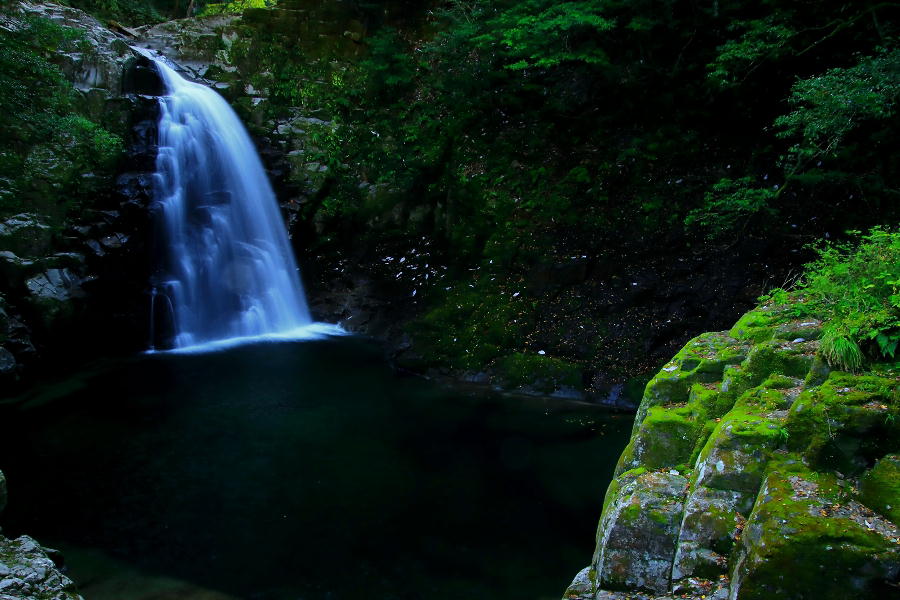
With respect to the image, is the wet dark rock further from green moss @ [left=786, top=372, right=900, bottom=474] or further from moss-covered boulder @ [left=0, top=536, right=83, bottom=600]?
green moss @ [left=786, top=372, right=900, bottom=474]

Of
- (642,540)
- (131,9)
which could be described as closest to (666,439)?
(642,540)

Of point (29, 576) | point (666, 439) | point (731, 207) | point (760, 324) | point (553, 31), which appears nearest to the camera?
point (666, 439)

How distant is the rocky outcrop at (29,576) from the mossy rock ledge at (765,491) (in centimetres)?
398

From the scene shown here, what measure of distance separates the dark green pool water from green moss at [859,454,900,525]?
3.38 m

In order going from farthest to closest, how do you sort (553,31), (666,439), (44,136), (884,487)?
(44,136) → (553,31) → (666,439) → (884,487)

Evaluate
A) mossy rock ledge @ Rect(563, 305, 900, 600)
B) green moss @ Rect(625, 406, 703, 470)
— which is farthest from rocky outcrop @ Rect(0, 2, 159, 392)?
mossy rock ledge @ Rect(563, 305, 900, 600)

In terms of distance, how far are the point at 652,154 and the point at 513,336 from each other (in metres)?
5.08

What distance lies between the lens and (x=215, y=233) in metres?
13.8

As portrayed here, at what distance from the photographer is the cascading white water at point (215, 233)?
1308 cm

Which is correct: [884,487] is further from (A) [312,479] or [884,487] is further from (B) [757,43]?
(B) [757,43]

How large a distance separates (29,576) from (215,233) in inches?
405

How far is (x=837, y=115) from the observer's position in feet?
26.1

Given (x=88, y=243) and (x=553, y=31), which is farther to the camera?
(x=88, y=243)

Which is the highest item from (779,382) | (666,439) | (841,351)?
(841,351)
